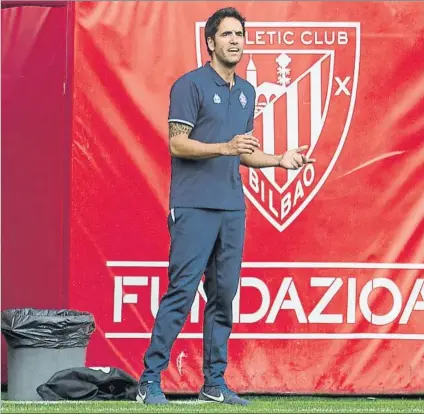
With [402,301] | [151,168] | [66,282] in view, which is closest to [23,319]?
[66,282]

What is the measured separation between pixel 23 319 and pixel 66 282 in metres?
0.51

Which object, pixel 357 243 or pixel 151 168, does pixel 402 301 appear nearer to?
pixel 357 243

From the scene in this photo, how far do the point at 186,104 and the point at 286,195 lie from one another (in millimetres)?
1499

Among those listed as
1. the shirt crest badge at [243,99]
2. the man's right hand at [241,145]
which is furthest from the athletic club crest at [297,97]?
the man's right hand at [241,145]

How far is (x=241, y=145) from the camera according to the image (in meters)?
5.96

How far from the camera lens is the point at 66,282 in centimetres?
748

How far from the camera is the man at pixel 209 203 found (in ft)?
20.3

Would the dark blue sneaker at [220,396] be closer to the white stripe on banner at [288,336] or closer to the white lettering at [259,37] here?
the white stripe on banner at [288,336]

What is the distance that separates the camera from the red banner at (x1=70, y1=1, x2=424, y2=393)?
7.45 m

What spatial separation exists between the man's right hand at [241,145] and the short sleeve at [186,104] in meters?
0.29

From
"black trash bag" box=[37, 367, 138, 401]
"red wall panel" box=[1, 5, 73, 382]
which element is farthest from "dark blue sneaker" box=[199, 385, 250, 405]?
"red wall panel" box=[1, 5, 73, 382]

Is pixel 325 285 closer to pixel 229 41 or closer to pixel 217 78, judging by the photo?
pixel 217 78

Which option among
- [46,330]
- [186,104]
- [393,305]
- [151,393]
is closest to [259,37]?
[186,104]

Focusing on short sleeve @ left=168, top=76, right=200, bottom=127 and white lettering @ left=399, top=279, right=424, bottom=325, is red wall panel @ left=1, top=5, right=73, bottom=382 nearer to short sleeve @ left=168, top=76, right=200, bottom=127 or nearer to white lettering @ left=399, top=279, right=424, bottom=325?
short sleeve @ left=168, top=76, right=200, bottom=127
